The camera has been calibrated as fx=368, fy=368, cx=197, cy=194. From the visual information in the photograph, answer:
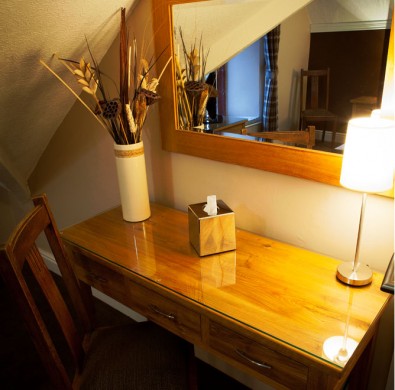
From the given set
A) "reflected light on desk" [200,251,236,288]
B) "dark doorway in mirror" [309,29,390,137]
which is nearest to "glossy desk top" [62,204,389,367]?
"reflected light on desk" [200,251,236,288]

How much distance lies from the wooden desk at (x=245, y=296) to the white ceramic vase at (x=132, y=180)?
Answer: 0.24 feet

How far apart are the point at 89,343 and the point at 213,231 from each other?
0.62 metres

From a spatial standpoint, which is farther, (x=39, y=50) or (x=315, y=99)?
(x=39, y=50)

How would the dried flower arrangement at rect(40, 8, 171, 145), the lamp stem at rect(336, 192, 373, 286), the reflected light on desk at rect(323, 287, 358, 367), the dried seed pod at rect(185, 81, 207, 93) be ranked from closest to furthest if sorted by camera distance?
1. the reflected light on desk at rect(323, 287, 358, 367)
2. the lamp stem at rect(336, 192, 373, 286)
3. the dried flower arrangement at rect(40, 8, 171, 145)
4. the dried seed pod at rect(185, 81, 207, 93)

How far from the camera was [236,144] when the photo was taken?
4.35ft

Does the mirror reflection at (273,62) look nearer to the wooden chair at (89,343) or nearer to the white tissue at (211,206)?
the white tissue at (211,206)

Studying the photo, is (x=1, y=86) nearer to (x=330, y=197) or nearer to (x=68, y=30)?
(x=68, y=30)

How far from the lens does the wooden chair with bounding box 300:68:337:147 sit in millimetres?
1088

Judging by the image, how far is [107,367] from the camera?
1208 mm

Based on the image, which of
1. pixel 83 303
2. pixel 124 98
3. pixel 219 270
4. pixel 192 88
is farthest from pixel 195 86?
pixel 83 303

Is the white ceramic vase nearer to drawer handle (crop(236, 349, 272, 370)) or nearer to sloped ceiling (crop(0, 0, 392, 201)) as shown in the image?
sloped ceiling (crop(0, 0, 392, 201))

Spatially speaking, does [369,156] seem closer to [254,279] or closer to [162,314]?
[254,279]

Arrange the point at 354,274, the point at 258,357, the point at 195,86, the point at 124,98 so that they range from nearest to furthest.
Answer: the point at 258,357, the point at 354,274, the point at 124,98, the point at 195,86

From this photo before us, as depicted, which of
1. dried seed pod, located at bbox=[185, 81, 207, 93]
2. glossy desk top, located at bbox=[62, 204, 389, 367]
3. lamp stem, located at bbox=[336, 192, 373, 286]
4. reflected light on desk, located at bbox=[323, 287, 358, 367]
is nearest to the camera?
reflected light on desk, located at bbox=[323, 287, 358, 367]
